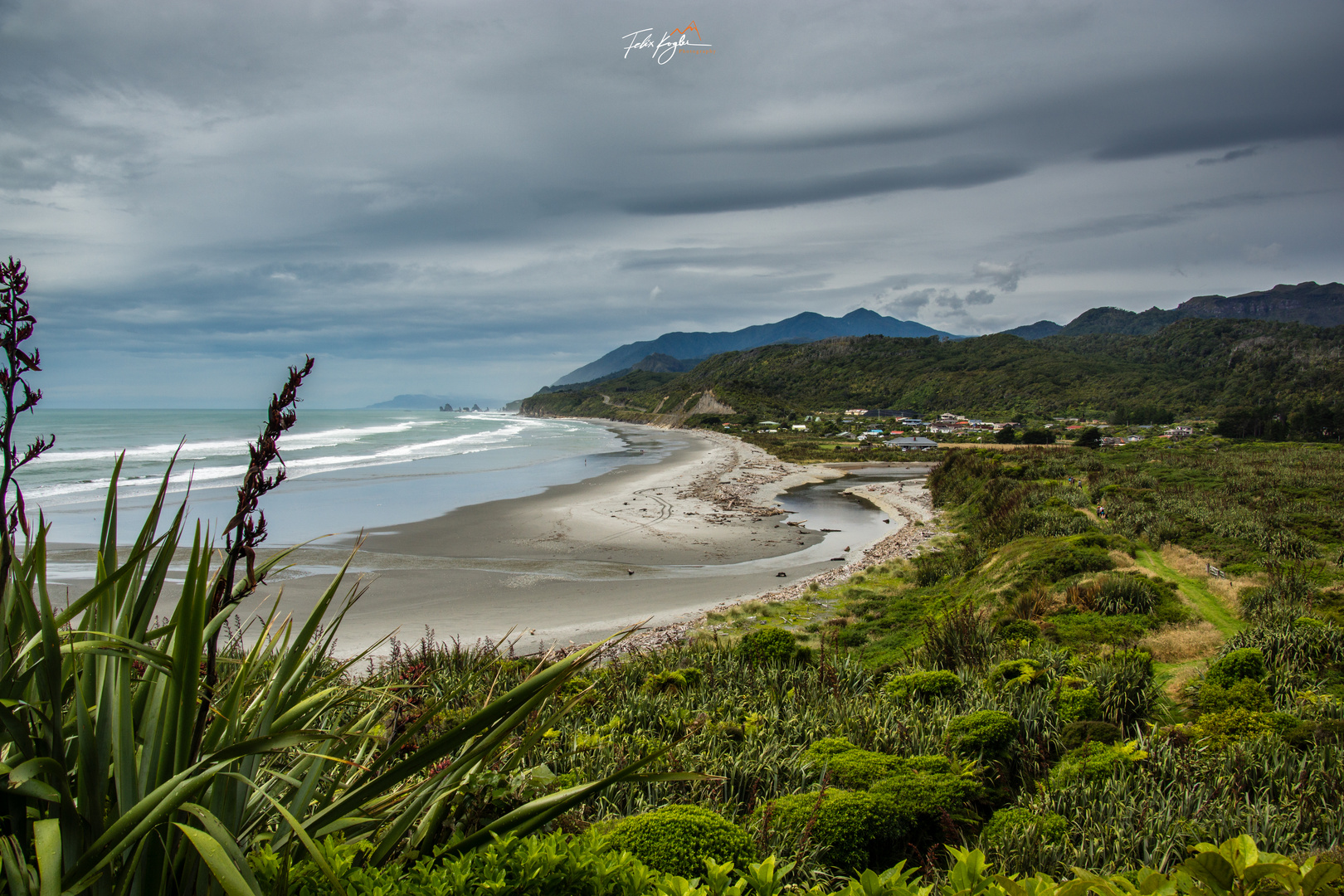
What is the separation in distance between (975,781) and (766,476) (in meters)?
35.7

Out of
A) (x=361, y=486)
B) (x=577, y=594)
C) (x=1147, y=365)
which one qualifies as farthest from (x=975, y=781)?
(x=1147, y=365)

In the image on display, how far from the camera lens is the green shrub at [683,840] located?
7.99ft

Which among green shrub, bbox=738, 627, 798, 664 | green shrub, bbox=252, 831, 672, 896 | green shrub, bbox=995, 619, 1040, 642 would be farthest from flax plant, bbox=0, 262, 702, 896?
green shrub, bbox=995, 619, 1040, 642

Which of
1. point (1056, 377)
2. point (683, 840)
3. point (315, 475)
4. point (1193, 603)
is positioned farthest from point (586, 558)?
point (1056, 377)

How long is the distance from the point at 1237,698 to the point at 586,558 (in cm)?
1504

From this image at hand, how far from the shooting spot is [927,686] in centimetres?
527

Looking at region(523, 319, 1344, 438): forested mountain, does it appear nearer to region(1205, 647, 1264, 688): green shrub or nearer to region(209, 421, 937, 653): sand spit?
region(209, 421, 937, 653): sand spit

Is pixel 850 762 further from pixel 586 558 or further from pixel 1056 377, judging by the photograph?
pixel 1056 377

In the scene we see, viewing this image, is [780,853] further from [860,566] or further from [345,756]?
[860,566]

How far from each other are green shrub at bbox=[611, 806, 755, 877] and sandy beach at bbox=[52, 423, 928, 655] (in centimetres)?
477

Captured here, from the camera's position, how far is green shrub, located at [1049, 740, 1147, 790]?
12.3 feet

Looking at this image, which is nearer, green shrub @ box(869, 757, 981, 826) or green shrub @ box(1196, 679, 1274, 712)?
green shrub @ box(869, 757, 981, 826)

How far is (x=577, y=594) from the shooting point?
14.7 metres

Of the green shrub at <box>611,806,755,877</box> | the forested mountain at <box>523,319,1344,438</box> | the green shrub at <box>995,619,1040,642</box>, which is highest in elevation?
the forested mountain at <box>523,319,1344,438</box>
